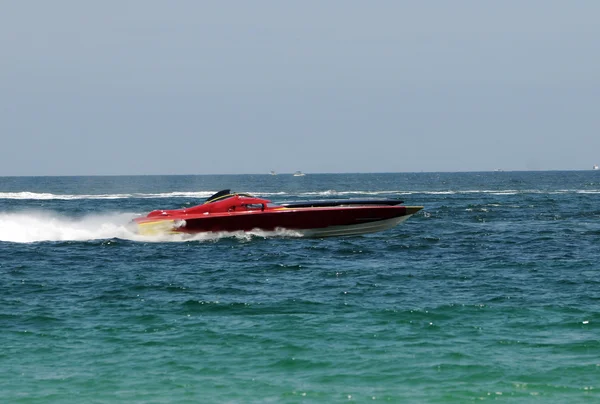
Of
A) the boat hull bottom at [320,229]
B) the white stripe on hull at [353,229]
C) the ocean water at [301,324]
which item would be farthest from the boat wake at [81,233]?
the ocean water at [301,324]

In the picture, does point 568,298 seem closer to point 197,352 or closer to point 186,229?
point 197,352

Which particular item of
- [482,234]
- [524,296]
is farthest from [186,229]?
[524,296]

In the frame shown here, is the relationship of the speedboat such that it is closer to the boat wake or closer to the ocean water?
the boat wake

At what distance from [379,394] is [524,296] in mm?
7609

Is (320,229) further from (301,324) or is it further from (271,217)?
(301,324)

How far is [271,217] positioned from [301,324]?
609 inches

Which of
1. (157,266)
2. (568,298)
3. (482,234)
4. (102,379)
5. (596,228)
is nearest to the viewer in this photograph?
(102,379)

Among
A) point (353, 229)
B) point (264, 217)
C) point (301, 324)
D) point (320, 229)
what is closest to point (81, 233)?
point (264, 217)

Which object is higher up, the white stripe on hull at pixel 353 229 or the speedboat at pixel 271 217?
the speedboat at pixel 271 217

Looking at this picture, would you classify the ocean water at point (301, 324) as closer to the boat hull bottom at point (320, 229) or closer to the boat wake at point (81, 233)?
the boat hull bottom at point (320, 229)

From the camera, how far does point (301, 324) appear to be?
14438mm

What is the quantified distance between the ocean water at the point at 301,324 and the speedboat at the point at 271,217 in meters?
2.65

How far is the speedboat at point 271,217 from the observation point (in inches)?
1171

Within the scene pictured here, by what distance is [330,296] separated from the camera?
56.7ft
